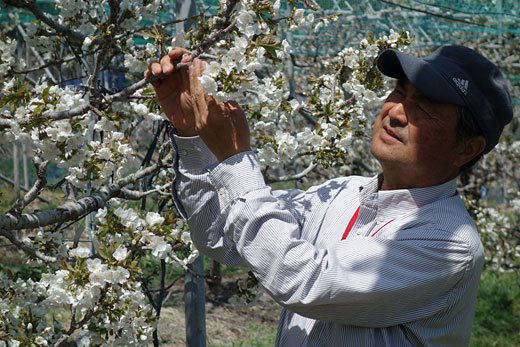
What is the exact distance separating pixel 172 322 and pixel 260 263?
4017 millimetres

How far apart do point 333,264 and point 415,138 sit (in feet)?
1.28

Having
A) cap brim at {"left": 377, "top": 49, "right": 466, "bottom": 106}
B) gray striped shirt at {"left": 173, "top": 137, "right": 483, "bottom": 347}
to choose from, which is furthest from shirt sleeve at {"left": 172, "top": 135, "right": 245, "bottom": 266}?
cap brim at {"left": 377, "top": 49, "right": 466, "bottom": 106}

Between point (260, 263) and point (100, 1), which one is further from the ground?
point (100, 1)

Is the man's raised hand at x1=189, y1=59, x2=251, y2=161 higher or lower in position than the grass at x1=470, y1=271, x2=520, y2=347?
higher

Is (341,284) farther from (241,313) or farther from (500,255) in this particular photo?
(500,255)

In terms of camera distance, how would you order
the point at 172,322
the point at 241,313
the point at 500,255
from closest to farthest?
1. the point at 172,322
2. the point at 241,313
3. the point at 500,255

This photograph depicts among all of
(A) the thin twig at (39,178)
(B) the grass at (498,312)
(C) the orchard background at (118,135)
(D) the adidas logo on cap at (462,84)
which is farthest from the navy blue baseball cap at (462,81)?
(B) the grass at (498,312)

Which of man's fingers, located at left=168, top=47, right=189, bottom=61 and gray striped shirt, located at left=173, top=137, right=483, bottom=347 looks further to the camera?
man's fingers, located at left=168, top=47, right=189, bottom=61

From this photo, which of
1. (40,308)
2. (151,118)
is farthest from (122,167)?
(40,308)

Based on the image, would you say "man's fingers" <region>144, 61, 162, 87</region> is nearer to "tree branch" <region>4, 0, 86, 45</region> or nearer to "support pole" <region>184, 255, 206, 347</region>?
"tree branch" <region>4, 0, 86, 45</region>

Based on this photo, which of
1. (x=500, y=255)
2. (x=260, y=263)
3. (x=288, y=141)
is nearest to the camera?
(x=260, y=263)

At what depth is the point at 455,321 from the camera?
2012 millimetres

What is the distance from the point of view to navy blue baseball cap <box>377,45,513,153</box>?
1.98 m

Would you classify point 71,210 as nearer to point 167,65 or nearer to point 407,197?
point 167,65
